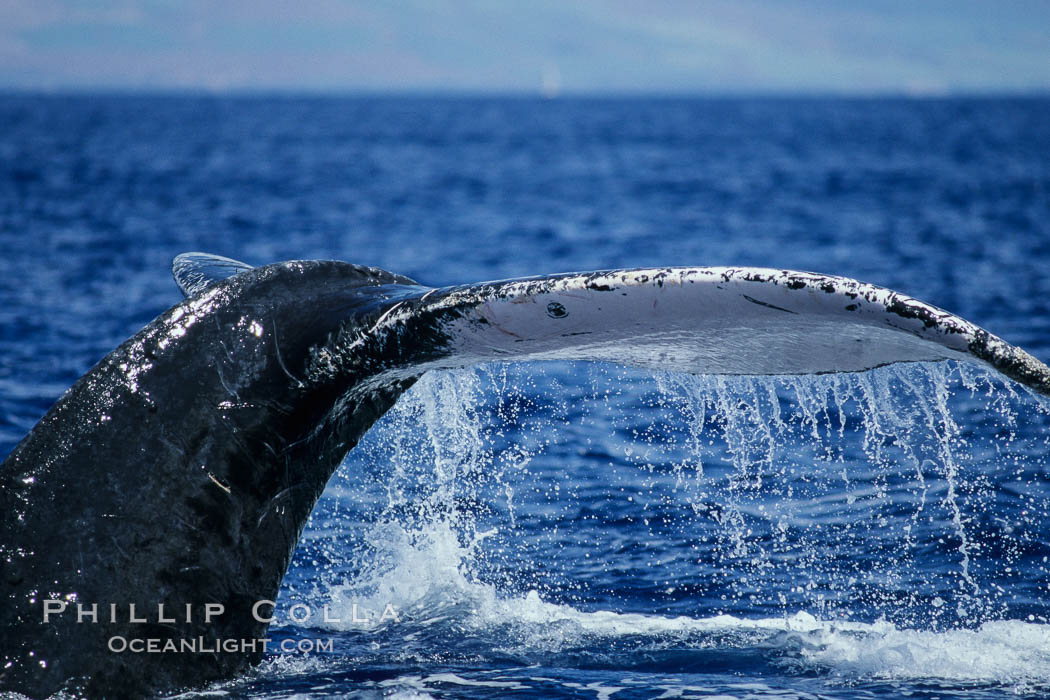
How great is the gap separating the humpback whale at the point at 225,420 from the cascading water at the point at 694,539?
76 centimetres

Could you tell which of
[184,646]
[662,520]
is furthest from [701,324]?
[662,520]

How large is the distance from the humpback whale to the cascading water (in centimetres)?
76

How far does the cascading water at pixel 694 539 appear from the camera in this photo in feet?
17.9

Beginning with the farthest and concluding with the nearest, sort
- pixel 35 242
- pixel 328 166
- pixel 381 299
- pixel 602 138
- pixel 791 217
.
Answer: pixel 602 138 < pixel 328 166 < pixel 791 217 < pixel 35 242 < pixel 381 299

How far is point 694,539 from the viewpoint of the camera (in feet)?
24.1

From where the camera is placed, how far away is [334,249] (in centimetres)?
2498

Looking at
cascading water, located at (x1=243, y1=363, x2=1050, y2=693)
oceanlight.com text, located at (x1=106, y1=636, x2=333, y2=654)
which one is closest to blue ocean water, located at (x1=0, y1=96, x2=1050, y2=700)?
cascading water, located at (x1=243, y1=363, x2=1050, y2=693)

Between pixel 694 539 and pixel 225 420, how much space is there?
3.98 m

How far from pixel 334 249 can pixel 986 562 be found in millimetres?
19541

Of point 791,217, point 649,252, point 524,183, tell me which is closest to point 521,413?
point 649,252

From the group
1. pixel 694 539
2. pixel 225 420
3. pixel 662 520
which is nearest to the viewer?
pixel 225 420

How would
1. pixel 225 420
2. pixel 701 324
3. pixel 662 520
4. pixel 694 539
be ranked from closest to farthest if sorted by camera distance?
pixel 701 324
pixel 225 420
pixel 694 539
pixel 662 520

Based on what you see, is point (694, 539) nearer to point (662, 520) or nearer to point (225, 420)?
point (662, 520)

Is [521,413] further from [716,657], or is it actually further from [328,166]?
[328,166]
